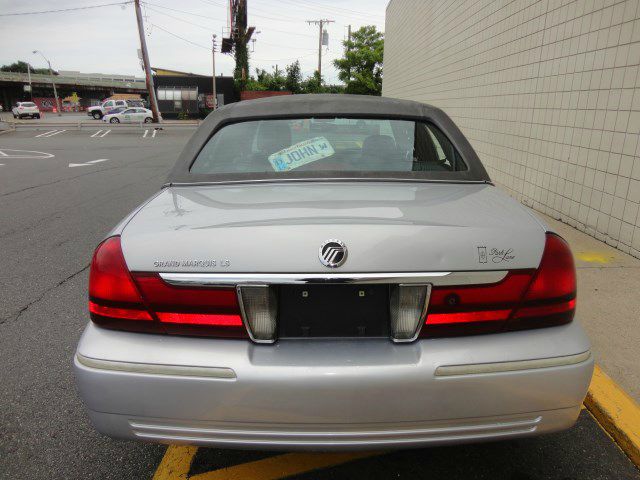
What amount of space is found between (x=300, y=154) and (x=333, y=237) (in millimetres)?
1186

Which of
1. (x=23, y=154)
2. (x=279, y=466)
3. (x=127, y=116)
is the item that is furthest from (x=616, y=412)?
(x=127, y=116)

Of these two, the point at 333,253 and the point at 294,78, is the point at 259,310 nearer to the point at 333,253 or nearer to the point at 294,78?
the point at 333,253

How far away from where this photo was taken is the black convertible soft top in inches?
102

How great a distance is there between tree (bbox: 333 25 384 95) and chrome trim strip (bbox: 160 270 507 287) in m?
58.4

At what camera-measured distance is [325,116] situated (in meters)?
2.92

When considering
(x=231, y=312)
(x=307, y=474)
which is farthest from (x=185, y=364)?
(x=307, y=474)

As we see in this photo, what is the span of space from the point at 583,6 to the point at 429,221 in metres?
5.69

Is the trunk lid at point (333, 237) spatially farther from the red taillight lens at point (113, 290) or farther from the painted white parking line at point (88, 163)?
the painted white parking line at point (88, 163)

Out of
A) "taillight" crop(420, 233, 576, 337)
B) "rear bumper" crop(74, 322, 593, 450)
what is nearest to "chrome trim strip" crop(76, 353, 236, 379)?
"rear bumper" crop(74, 322, 593, 450)

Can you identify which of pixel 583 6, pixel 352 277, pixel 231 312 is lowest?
pixel 231 312

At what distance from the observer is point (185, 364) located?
A: 168 centimetres

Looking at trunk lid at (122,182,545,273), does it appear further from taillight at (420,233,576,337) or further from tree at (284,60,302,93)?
tree at (284,60,302,93)

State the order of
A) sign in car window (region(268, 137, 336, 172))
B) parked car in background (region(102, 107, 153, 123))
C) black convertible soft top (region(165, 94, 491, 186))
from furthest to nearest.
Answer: parked car in background (region(102, 107, 153, 123)) < sign in car window (region(268, 137, 336, 172)) < black convertible soft top (region(165, 94, 491, 186))

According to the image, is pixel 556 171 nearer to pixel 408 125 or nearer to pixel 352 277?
pixel 408 125
